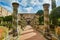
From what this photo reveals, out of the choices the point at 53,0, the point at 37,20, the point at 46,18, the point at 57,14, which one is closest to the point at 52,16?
the point at 57,14

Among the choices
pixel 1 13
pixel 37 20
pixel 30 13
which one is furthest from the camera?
pixel 30 13

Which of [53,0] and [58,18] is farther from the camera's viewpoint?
[53,0]

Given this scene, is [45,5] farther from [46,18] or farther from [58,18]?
[58,18]

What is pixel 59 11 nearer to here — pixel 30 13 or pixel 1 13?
pixel 1 13

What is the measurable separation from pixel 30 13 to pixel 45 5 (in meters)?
59.6

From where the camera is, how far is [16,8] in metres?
12.3

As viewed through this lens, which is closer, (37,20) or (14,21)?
(14,21)

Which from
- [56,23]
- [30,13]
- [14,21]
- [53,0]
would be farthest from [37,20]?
[30,13]

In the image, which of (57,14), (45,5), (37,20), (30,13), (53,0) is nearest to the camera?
(45,5)

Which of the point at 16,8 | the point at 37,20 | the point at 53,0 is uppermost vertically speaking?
the point at 53,0

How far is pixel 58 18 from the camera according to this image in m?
14.8

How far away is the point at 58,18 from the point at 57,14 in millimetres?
457

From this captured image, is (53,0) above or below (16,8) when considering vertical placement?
above

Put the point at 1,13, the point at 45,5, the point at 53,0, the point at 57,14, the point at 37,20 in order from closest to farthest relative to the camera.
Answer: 1. the point at 45,5
2. the point at 57,14
3. the point at 53,0
4. the point at 37,20
5. the point at 1,13
